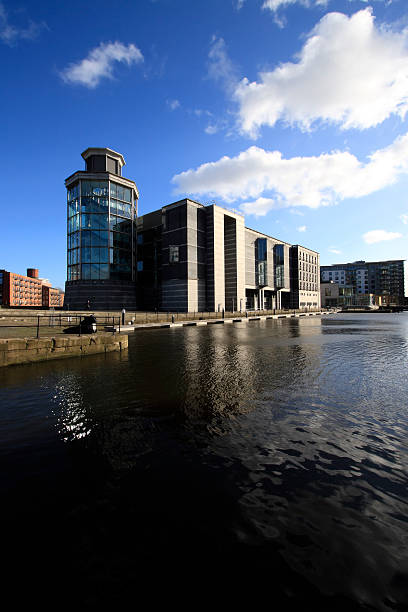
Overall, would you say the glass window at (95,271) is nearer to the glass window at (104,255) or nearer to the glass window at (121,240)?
the glass window at (104,255)

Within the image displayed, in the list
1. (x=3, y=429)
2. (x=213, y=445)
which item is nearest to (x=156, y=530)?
(x=213, y=445)

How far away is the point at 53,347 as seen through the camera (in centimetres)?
1471

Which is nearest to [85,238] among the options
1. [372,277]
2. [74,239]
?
[74,239]

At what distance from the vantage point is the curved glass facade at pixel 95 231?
55156 millimetres

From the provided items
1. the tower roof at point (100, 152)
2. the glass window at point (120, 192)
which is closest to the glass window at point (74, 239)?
the glass window at point (120, 192)

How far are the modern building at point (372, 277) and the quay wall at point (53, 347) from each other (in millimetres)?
180858

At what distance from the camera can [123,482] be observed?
4.41 meters

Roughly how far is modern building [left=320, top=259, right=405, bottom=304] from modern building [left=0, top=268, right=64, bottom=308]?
16572 cm

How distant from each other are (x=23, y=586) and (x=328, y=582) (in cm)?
304

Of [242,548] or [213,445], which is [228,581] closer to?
[242,548]

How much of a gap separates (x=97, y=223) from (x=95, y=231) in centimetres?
172

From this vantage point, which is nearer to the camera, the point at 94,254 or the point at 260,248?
the point at 94,254

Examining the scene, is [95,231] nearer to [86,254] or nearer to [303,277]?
[86,254]

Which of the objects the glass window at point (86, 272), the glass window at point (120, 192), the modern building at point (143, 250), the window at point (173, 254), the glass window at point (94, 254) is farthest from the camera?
the glass window at point (120, 192)
